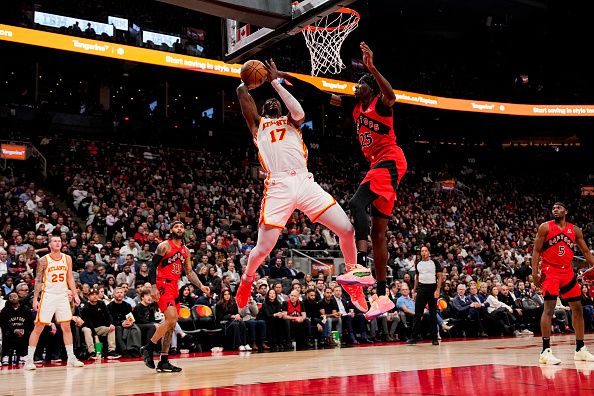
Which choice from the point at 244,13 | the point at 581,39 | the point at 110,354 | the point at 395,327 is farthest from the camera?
the point at 581,39

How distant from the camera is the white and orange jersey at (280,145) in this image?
5812 millimetres

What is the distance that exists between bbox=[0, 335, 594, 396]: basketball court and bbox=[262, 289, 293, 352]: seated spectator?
11.7 feet

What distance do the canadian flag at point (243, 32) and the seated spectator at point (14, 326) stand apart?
5594 mm

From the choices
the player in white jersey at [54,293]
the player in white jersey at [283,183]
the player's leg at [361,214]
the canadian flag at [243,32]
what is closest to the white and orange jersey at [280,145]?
the player in white jersey at [283,183]

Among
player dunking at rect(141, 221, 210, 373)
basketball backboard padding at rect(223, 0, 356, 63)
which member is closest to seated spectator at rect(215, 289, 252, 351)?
player dunking at rect(141, 221, 210, 373)

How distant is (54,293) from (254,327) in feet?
12.4

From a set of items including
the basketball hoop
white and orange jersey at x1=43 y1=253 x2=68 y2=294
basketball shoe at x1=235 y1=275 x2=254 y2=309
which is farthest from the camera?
the basketball hoop

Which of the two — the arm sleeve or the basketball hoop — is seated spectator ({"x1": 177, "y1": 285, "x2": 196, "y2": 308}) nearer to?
the arm sleeve

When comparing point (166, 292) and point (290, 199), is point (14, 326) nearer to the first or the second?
point (166, 292)

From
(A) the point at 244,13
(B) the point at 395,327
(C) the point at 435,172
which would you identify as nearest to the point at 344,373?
(A) the point at 244,13

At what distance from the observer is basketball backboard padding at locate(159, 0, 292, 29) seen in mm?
6152

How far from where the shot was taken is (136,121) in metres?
23.4

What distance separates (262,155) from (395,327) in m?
8.42

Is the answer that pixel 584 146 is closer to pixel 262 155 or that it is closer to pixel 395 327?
pixel 395 327
